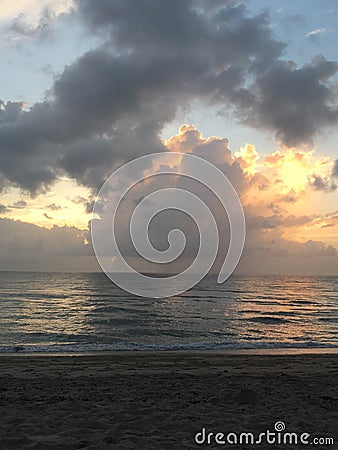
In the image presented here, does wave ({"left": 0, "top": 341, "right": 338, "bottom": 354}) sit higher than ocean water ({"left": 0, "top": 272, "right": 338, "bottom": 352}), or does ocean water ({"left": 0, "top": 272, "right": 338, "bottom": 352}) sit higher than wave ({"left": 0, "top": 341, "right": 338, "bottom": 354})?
wave ({"left": 0, "top": 341, "right": 338, "bottom": 354})

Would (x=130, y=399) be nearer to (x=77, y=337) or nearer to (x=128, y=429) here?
(x=128, y=429)

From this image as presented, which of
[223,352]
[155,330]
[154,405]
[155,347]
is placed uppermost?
[154,405]

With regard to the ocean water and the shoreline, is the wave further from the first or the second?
the shoreline

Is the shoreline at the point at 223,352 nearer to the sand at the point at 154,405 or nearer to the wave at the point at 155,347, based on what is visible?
the wave at the point at 155,347

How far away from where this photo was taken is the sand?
251 inches

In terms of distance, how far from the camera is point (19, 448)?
19.2ft

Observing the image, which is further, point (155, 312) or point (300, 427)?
point (155, 312)

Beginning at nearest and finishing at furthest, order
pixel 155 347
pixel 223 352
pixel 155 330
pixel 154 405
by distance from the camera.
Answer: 1. pixel 154 405
2. pixel 223 352
3. pixel 155 347
4. pixel 155 330

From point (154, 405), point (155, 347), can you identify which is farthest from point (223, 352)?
point (154, 405)

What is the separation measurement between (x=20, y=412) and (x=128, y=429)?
2.51 meters

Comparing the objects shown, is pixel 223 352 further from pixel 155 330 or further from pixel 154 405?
pixel 154 405

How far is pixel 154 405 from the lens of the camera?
27.0ft

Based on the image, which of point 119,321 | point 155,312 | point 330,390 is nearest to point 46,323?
point 119,321

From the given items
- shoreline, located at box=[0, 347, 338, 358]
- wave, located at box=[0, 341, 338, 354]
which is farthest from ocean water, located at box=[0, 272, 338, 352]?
shoreline, located at box=[0, 347, 338, 358]
